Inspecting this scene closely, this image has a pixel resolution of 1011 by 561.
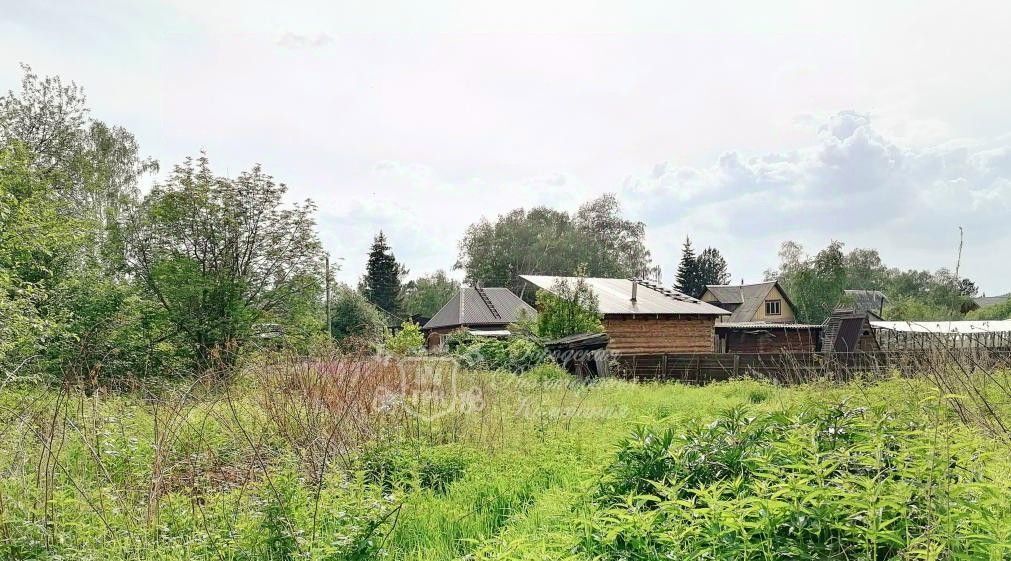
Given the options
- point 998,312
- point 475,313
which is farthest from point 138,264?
point 998,312

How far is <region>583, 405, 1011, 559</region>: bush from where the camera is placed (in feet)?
6.98

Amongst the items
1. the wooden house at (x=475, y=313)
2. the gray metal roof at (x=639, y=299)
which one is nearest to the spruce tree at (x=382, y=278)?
the wooden house at (x=475, y=313)

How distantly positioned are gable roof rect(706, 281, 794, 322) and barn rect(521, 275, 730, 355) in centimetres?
2253

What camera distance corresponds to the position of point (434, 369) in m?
8.60

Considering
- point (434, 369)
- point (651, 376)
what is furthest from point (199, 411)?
point (651, 376)

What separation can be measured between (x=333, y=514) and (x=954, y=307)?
16.6 feet

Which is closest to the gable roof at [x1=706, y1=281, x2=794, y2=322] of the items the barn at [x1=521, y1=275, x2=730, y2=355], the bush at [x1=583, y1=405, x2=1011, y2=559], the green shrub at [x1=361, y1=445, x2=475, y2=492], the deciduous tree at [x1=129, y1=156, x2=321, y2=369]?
the barn at [x1=521, y1=275, x2=730, y2=355]

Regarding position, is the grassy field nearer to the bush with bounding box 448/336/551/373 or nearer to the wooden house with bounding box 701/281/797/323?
the bush with bounding box 448/336/551/373

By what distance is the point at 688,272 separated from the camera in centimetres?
6681

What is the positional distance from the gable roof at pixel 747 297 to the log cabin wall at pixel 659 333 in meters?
23.0

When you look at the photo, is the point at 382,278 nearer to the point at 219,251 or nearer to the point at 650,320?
the point at 650,320

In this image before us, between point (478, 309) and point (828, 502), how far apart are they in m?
32.3

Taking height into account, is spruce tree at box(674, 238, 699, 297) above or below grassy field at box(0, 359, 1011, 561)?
above

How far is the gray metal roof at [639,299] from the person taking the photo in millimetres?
24375
